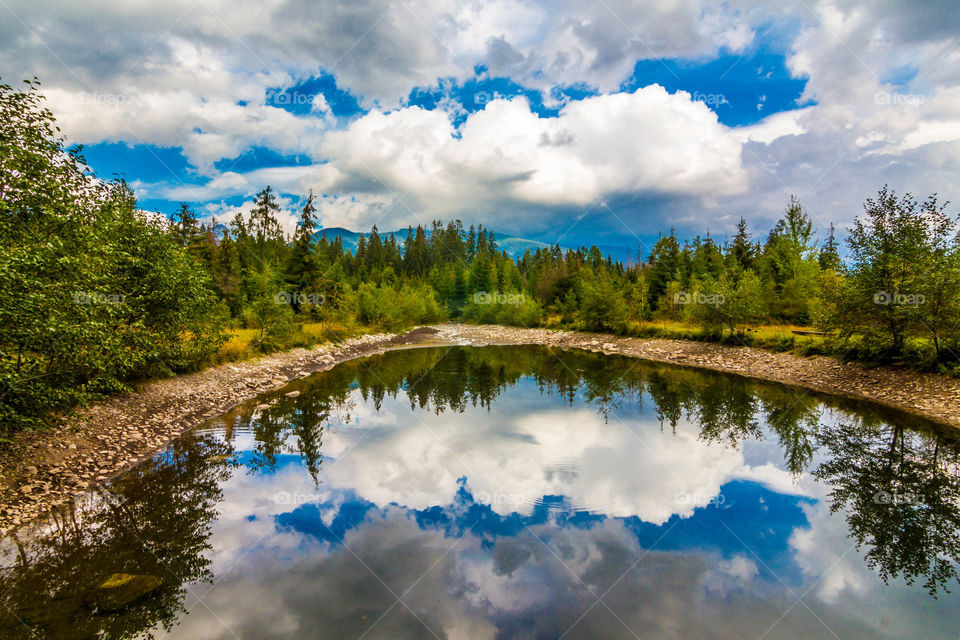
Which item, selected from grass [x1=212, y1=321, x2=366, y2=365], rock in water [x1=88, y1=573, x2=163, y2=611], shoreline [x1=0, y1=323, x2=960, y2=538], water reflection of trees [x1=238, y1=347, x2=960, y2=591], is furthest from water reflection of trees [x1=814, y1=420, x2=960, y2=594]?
grass [x1=212, y1=321, x2=366, y2=365]

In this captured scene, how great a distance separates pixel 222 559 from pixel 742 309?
3537 cm

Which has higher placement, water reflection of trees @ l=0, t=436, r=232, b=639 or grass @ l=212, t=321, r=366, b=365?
grass @ l=212, t=321, r=366, b=365

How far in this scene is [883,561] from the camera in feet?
26.6

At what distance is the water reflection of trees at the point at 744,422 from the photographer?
29.9ft

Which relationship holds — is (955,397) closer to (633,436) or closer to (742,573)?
(633,436)

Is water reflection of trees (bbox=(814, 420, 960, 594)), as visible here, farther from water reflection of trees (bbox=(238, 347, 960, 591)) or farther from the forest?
the forest

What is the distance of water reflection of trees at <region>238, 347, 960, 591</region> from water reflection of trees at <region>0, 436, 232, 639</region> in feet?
10.0

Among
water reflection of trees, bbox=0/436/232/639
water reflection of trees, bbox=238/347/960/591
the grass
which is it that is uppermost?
the grass

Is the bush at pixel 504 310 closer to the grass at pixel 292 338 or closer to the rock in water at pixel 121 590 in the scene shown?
the grass at pixel 292 338

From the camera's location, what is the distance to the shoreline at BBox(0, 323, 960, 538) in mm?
9883

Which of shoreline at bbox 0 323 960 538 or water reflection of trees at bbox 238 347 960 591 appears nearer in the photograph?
water reflection of trees at bbox 238 347 960 591

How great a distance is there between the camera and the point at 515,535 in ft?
29.6

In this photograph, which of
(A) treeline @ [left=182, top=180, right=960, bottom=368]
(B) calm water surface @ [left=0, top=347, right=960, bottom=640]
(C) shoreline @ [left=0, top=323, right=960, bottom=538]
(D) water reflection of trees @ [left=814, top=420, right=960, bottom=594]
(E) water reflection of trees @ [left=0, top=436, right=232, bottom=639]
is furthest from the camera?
(A) treeline @ [left=182, top=180, right=960, bottom=368]

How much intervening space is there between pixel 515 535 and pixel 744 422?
13.5 m
